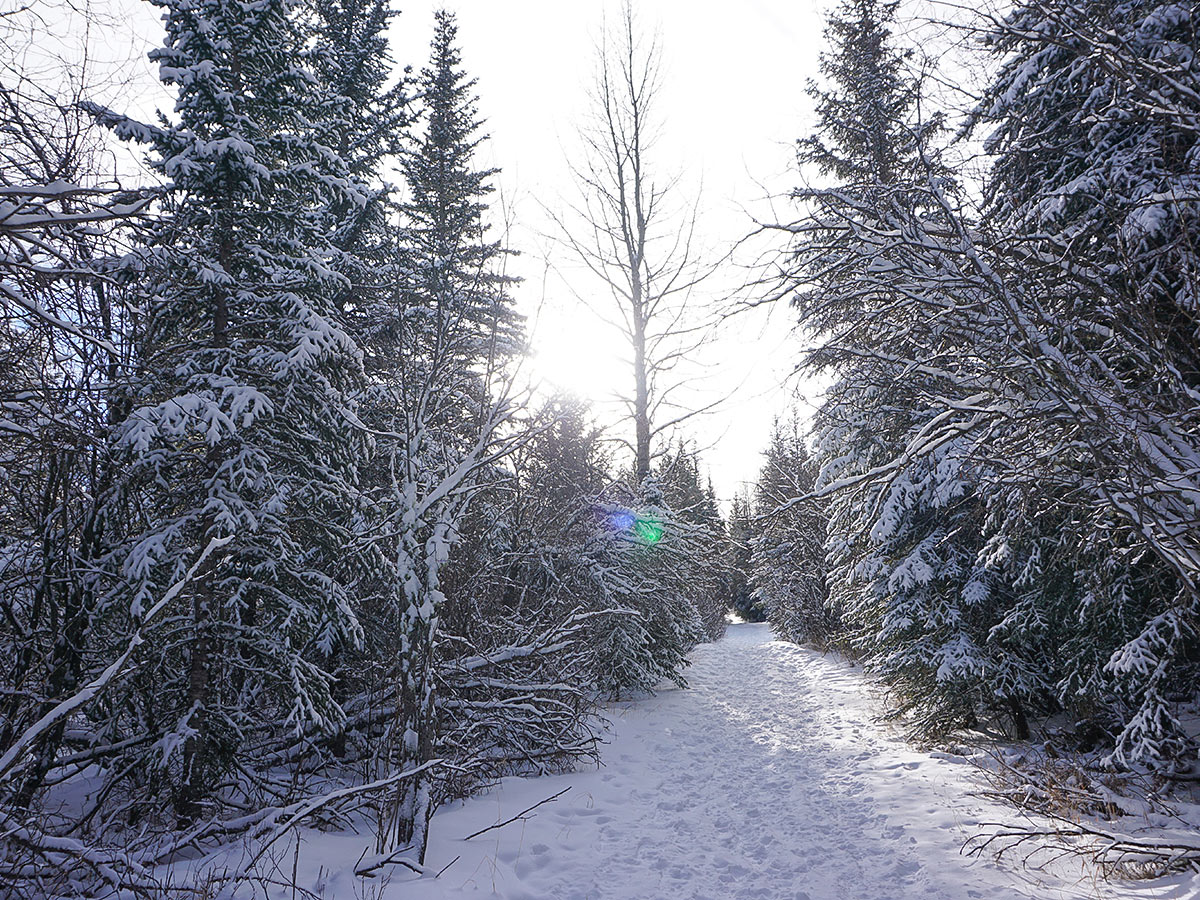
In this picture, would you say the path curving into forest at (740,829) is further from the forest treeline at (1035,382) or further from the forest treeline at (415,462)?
the forest treeline at (1035,382)

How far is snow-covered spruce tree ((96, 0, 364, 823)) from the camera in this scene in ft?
18.8

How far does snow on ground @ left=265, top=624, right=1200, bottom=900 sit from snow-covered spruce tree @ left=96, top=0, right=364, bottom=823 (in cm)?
200

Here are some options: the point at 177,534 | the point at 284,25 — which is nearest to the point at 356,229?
the point at 284,25

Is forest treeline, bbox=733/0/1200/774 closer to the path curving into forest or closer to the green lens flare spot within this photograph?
the path curving into forest

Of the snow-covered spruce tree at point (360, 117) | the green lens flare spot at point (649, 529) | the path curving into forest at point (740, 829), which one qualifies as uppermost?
the snow-covered spruce tree at point (360, 117)

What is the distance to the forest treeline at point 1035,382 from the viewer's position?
352 centimetres

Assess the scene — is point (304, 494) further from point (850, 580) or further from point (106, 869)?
point (850, 580)

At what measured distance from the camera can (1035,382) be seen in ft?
12.2

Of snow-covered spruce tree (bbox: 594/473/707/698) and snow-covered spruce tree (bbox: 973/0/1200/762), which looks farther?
snow-covered spruce tree (bbox: 594/473/707/698)

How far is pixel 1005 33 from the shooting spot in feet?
12.8

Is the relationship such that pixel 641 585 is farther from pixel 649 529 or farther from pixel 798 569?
pixel 798 569

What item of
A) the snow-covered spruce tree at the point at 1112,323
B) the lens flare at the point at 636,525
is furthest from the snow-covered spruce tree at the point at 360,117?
the snow-covered spruce tree at the point at 1112,323

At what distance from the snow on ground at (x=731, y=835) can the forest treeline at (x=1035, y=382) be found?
1.73 meters

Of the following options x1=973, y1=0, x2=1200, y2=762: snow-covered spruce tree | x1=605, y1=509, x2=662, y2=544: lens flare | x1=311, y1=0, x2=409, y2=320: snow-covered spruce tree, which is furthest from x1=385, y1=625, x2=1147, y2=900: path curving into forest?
x1=311, y1=0, x2=409, y2=320: snow-covered spruce tree
